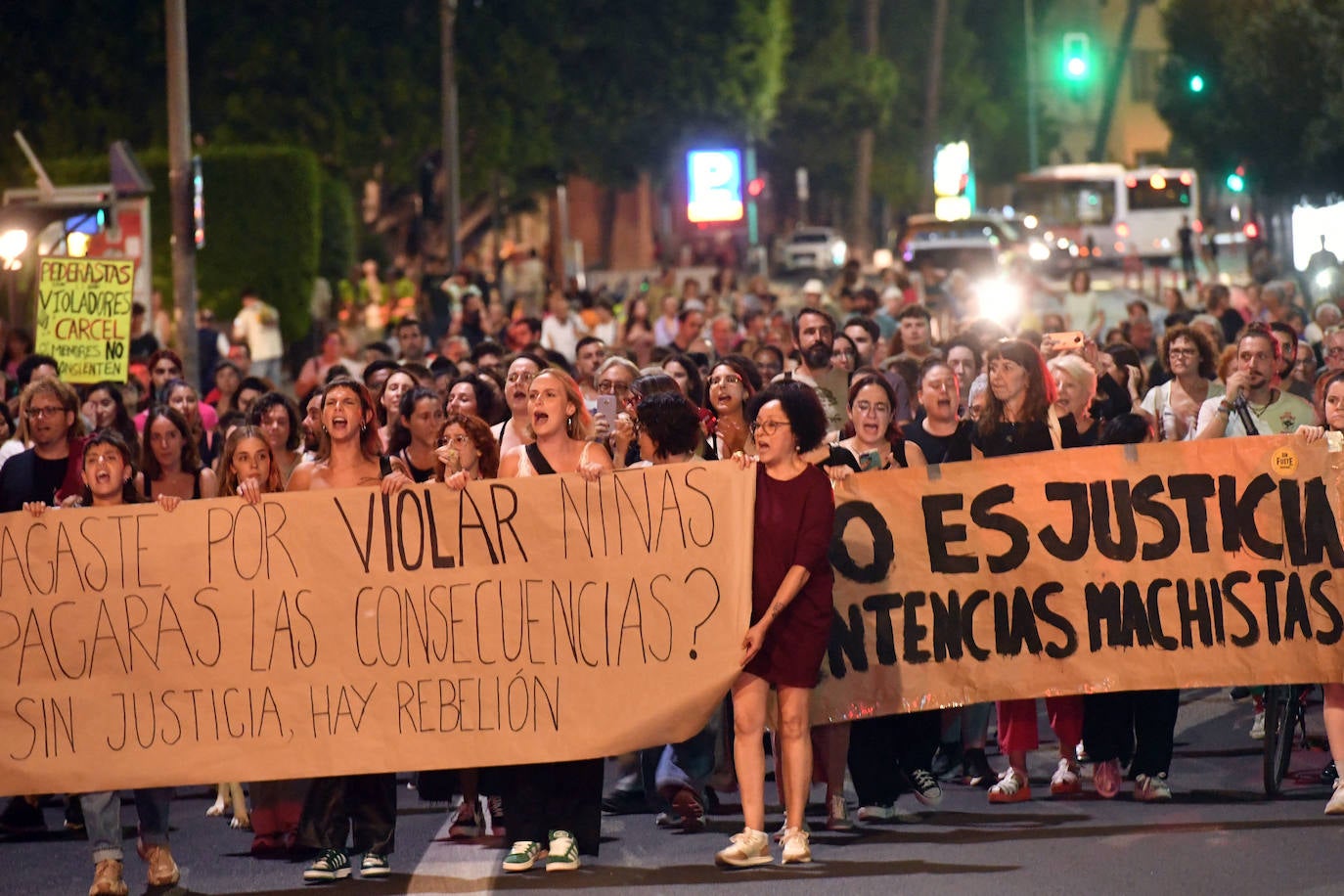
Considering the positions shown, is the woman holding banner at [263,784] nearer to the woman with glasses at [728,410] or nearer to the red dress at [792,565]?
the red dress at [792,565]

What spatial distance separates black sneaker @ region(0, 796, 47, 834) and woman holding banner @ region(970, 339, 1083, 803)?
3874mm

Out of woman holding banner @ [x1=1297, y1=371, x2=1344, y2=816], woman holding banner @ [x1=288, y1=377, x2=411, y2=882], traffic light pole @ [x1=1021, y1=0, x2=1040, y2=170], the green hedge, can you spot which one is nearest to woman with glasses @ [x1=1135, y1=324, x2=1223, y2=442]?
woman holding banner @ [x1=1297, y1=371, x2=1344, y2=816]

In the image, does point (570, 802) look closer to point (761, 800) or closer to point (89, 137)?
point (761, 800)

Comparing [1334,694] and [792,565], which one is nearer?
[792,565]

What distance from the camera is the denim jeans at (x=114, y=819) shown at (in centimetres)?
808

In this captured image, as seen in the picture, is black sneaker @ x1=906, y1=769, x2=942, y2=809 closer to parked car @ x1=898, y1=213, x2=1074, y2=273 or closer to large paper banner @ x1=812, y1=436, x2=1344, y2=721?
large paper banner @ x1=812, y1=436, x2=1344, y2=721

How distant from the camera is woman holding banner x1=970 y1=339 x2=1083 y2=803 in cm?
910

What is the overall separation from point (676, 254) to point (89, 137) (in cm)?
3125

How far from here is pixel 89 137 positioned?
31.8m

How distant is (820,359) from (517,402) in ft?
9.05

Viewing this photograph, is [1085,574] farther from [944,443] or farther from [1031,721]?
[944,443]

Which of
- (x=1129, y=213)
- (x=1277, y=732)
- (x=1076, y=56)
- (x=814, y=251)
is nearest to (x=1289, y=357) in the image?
(x=1277, y=732)

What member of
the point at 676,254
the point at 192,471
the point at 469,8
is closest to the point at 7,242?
the point at 192,471

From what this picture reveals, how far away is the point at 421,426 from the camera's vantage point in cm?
995
